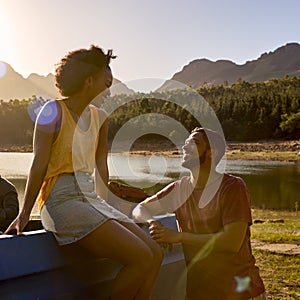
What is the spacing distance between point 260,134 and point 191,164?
2786 inches

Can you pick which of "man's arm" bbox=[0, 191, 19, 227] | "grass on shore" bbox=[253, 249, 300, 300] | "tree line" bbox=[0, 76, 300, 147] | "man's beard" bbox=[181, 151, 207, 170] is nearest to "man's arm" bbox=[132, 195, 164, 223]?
"man's beard" bbox=[181, 151, 207, 170]

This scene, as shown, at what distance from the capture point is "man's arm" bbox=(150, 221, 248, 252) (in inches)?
91.7

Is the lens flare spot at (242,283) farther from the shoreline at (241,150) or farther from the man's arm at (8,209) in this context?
the shoreline at (241,150)

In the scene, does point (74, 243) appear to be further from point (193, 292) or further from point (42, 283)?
point (193, 292)

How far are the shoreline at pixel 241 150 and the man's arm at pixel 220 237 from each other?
46866 millimetres

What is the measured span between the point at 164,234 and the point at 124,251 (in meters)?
0.38

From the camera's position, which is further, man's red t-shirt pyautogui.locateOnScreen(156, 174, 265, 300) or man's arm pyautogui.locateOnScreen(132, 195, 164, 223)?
man's arm pyautogui.locateOnScreen(132, 195, 164, 223)

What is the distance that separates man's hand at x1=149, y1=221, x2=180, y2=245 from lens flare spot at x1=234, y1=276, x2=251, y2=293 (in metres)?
0.32

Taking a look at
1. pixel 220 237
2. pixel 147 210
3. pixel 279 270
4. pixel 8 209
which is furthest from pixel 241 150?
pixel 220 237

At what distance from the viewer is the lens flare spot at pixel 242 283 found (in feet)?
7.81

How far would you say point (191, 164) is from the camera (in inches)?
96.9

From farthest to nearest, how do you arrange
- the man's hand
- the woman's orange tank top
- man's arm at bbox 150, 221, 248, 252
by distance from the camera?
the man's hand
man's arm at bbox 150, 221, 248, 252
the woman's orange tank top

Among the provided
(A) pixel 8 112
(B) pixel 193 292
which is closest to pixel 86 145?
(B) pixel 193 292

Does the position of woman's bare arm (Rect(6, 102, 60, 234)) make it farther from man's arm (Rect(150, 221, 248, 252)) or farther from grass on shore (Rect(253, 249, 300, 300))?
grass on shore (Rect(253, 249, 300, 300))
